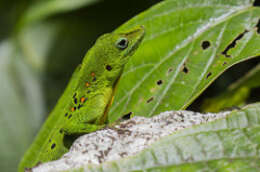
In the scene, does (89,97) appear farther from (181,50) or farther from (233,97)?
(233,97)

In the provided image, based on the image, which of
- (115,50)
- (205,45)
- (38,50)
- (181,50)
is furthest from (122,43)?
(38,50)

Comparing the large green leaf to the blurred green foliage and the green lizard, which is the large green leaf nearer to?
the green lizard

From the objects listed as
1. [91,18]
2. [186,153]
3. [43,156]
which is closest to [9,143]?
[91,18]

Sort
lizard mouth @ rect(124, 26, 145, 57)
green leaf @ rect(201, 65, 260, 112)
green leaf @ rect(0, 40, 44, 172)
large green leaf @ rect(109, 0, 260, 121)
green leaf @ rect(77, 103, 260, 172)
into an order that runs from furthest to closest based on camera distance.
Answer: green leaf @ rect(0, 40, 44, 172), green leaf @ rect(201, 65, 260, 112), lizard mouth @ rect(124, 26, 145, 57), large green leaf @ rect(109, 0, 260, 121), green leaf @ rect(77, 103, 260, 172)

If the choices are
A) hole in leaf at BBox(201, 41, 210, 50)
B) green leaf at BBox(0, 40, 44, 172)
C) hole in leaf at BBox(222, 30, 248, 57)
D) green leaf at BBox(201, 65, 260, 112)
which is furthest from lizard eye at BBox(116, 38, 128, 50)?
green leaf at BBox(0, 40, 44, 172)

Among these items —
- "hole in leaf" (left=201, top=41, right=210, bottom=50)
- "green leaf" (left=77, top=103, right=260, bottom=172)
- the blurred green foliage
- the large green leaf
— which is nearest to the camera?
"green leaf" (left=77, top=103, right=260, bottom=172)

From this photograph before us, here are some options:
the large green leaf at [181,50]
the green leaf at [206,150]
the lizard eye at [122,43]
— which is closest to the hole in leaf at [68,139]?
the large green leaf at [181,50]
